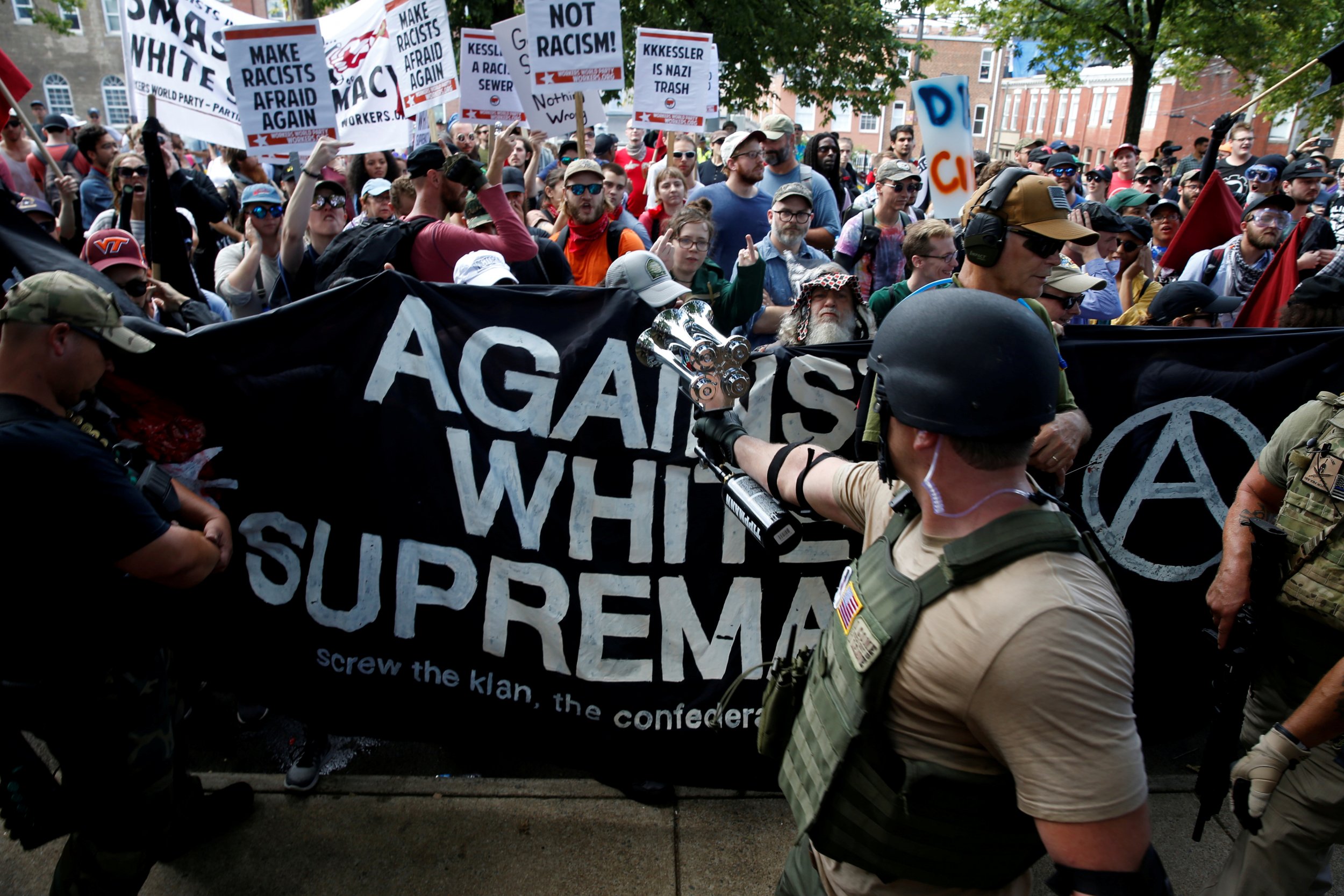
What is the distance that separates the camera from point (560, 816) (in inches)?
123

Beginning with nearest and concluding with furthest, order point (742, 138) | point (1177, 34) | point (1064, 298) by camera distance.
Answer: point (1064, 298) → point (742, 138) → point (1177, 34)

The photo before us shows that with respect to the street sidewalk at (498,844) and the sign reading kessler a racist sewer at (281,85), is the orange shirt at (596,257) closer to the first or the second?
the sign reading kessler a racist sewer at (281,85)

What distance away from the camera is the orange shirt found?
5523mm

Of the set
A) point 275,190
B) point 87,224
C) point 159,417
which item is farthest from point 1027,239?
point 87,224

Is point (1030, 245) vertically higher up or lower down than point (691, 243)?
higher up

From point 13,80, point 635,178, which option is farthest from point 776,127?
point 13,80

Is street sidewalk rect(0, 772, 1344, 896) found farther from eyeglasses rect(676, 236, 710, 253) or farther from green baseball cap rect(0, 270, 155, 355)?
eyeglasses rect(676, 236, 710, 253)

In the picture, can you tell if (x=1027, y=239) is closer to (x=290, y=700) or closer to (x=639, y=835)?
(x=639, y=835)

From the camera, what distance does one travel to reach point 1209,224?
6.60 m

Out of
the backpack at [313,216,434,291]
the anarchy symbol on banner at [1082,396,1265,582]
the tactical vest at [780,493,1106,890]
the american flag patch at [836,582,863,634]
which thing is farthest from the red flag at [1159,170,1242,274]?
the american flag patch at [836,582,863,634]

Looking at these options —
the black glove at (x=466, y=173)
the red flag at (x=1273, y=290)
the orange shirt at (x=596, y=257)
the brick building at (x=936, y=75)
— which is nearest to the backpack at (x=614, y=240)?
the orange shirt at (x=596, y=257)

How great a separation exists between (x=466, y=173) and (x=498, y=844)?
335 centimetres

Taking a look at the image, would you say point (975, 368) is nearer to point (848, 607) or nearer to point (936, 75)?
point (848, 607)

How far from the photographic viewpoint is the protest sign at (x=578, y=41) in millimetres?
6293
